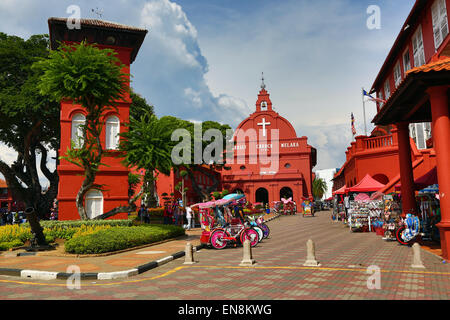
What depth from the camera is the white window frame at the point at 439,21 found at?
14.8 metres

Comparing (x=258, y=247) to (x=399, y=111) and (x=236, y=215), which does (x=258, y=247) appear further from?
(x=399, y=111)

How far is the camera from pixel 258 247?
44.3 feet

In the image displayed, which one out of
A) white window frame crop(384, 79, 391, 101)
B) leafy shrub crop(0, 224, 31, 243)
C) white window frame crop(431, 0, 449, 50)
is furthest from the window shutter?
white window frame crop(384, 79, 391, 101)

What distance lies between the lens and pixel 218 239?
13555 mm

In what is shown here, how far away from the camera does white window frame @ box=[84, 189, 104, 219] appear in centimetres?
1986

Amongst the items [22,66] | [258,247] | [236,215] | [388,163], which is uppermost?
[22,66]

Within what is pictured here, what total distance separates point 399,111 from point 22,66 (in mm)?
25655

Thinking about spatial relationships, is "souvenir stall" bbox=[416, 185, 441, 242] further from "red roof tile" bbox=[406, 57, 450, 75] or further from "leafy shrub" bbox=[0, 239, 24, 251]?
"leafy shrub" bbox=[0, 239, 24, 251]

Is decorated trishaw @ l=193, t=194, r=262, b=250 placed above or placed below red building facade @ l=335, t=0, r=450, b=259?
below

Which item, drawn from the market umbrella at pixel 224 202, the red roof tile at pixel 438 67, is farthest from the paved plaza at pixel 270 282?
the red roof tile at pixel 438 67

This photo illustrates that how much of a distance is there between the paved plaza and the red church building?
1123 centimetres

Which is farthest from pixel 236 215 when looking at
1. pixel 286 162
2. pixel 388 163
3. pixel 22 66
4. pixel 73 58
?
pixel 286 162

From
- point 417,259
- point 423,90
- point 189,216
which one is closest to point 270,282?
point 417,259

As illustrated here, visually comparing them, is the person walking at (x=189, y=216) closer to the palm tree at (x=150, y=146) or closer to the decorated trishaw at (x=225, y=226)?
the palm tree at (x=150, y=146)
